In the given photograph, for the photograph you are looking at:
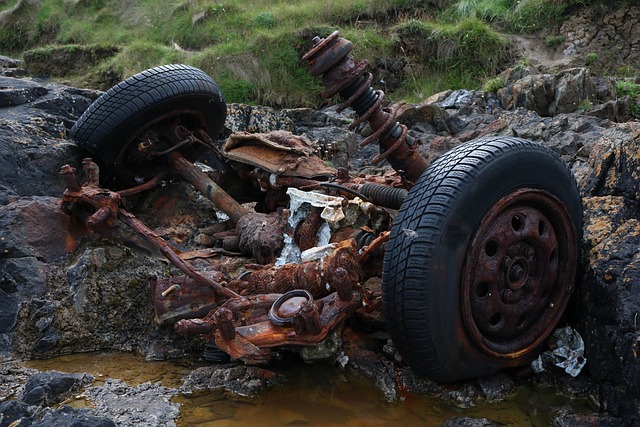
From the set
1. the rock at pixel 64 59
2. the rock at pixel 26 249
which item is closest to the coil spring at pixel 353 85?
the rock at pixel 26 249

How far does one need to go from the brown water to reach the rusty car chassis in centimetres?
18

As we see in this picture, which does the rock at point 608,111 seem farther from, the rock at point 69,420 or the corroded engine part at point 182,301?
the rock at point 69,420

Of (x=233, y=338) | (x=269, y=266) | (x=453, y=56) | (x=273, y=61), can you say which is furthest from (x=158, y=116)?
(x=453, y=56)

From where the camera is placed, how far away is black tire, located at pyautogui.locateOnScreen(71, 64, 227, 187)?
466 cm

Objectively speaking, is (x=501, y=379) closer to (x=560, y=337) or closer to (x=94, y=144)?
(x=560, y=337)

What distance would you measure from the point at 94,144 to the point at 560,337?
11.5 ft

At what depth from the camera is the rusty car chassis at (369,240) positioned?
9.37ft

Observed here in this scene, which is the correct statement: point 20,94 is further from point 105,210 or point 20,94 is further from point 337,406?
point 337,406

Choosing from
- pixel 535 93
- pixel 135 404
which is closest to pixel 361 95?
pixel 135 404

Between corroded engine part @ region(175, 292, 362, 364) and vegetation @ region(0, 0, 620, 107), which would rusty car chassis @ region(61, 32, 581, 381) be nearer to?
corroded engine part @ region(175, 292, 362, 364)

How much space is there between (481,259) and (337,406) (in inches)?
38.9

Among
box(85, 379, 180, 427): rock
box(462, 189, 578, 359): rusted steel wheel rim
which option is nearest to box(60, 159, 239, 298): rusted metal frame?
box(85, 379, 180, 427): rock

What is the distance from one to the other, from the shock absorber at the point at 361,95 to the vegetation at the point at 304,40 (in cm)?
653

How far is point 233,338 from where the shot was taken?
312 centimetres
